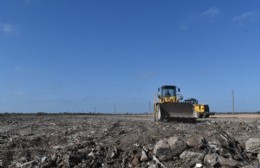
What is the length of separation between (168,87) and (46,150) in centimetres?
2026

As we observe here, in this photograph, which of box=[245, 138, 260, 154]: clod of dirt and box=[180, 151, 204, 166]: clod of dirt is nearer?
box=[180, 151, 204, 166]: clod of dirt

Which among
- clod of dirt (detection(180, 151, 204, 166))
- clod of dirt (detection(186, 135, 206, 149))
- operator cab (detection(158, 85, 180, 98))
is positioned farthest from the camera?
operator cab (detection(158, 85, 180, 98))

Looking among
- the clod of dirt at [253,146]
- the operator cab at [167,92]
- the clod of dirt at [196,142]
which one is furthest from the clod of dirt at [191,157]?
the operator cab at [167,92]

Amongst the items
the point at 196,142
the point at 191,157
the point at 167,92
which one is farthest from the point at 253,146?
the point at 167,92

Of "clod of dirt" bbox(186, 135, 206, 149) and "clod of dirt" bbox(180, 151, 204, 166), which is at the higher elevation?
"clod of dirt" bbox(186, 135, 206, 149)

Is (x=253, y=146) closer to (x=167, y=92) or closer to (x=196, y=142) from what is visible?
(x=196, y=142)

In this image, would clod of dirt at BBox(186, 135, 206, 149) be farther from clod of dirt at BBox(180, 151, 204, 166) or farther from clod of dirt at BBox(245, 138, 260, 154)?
clod of dirt at BBox(245, 138, 260, 154)

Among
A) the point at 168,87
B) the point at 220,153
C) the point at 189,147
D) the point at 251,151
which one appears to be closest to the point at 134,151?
the point at 189,147

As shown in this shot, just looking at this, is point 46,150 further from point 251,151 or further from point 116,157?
point 251,151

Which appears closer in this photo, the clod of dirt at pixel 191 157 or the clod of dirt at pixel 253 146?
the clod of dirt at pixel 191 157

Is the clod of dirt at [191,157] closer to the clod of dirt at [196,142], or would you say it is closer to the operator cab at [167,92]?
the clod of dirt at [196,142]

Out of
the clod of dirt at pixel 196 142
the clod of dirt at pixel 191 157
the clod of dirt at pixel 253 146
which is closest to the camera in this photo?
the clod of dirt at pixel 191 157

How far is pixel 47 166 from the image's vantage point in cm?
1134

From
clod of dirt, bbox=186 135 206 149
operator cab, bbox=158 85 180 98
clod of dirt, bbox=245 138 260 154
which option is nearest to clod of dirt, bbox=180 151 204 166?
clod of dirt, bbox=186 135 206 149
